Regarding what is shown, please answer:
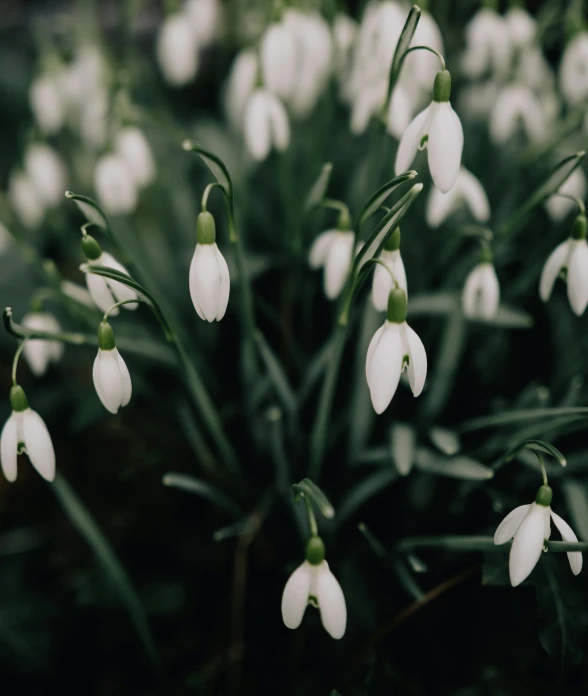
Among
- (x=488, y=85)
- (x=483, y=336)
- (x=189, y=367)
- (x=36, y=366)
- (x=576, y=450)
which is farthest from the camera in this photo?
(x=488, y=85)

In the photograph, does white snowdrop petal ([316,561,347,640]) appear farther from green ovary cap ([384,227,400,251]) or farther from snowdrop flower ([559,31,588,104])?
snowdrop flower ([559,31,588,104])

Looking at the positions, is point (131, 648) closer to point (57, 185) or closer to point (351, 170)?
point (57, 185)

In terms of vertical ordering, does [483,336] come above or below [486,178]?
below

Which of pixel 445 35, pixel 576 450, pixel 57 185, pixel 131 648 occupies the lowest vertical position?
pixel 131 648

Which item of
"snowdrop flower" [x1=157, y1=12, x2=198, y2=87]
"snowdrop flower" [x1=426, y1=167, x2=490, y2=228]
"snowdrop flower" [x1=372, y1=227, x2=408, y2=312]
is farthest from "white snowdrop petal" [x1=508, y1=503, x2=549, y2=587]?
"snowdrop flower" [x1=157, y1=12, x2=198, y2=87]

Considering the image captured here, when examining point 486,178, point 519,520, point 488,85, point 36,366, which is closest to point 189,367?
point 36,366

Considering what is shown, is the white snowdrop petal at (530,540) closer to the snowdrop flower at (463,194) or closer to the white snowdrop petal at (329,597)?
the white snowdrop petal at (329,597)
